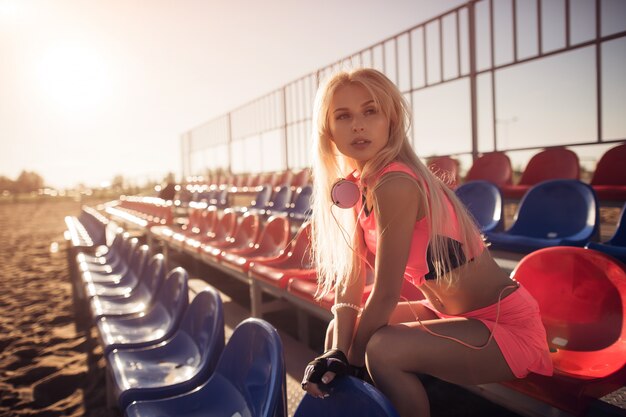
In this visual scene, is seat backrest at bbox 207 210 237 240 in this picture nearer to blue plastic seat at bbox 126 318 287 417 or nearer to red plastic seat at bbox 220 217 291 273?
red plastic seat at bbox 220 217 291 273

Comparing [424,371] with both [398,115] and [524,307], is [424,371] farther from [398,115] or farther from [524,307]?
[398,115]

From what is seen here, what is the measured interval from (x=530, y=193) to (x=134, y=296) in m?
2.76

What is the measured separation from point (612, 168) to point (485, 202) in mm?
1005

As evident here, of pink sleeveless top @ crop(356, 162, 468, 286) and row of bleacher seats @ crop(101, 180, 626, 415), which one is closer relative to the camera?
pink sleeveless top @ crop(356, 162, 468, 286)

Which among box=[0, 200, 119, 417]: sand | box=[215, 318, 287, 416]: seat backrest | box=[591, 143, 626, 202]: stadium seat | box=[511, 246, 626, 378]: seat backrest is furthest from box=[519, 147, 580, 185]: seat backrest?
box=[0, 200, 119, 417]: sand

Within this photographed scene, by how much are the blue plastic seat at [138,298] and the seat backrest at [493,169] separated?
2.97 meters

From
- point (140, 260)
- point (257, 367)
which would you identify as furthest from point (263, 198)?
point (257, 367)

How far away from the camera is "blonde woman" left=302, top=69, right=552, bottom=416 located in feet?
3.75

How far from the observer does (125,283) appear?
3.54 meters

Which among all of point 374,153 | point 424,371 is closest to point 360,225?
point 374,153

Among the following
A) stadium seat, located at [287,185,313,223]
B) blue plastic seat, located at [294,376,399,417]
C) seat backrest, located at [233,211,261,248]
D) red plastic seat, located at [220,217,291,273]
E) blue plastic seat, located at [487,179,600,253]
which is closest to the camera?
blue plastic seat, located at [294,376,399,417]

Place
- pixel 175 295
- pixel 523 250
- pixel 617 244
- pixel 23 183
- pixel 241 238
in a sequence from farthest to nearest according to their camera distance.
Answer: pixel 23 183, pixel 241 238, pixel 523 250, pixel 175 295, pixel 617 244

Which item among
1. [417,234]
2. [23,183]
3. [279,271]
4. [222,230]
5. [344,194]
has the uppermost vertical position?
[23,183]

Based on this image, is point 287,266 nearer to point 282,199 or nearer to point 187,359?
point 187,359
